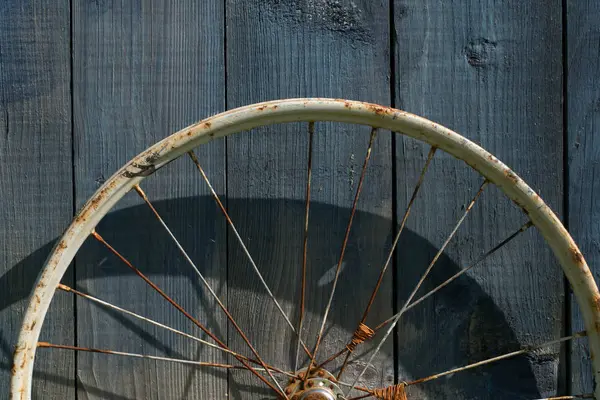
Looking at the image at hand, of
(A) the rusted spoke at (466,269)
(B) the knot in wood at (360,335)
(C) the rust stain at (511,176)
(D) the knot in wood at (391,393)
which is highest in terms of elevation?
(C) the rust stain at (511,176)

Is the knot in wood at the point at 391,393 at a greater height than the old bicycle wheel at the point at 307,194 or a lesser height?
lesser

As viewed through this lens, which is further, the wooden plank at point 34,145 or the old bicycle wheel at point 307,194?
the wooden plank at point 34,145

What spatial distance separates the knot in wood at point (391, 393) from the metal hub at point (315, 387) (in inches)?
2.0

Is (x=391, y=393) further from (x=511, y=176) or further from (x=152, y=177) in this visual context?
(x=152, y=177)

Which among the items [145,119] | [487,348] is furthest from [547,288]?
[145,119]

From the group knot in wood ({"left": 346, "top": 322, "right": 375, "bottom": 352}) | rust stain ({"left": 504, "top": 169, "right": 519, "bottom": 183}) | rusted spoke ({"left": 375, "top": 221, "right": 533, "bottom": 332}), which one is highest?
rust stain ({"left": 504, "top": 169, "right": 519, "bottom": 183})

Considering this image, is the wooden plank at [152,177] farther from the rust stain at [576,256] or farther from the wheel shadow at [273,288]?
the rust stain at [576,256]

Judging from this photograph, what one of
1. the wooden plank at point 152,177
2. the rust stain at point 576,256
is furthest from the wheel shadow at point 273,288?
the rust stain at point 576,256

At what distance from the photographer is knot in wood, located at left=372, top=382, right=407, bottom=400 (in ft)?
2.98

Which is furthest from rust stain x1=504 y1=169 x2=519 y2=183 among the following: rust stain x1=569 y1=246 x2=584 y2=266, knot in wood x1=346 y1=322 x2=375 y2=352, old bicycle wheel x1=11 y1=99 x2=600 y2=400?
knot in wood x1=346 y1=322 x2=375 y2=352

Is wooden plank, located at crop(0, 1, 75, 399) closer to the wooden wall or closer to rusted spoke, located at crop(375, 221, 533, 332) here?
the wooden wall

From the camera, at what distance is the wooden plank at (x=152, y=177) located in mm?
971

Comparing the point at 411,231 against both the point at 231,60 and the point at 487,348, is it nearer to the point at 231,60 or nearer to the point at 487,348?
the point at 487,348

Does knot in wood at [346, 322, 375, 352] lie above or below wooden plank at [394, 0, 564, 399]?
below
